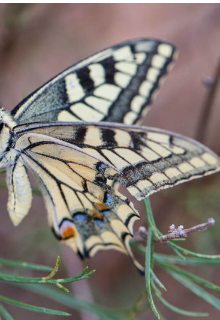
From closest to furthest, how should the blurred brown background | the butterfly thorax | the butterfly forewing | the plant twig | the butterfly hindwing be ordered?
the plant twig < the butterfly forewing < the butterfly thorax < the butterfly hindwing < the blurred brown background

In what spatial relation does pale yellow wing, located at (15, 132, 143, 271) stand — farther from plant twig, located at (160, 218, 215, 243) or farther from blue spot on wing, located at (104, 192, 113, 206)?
plant twig, located at (160, 218, 215, 243)

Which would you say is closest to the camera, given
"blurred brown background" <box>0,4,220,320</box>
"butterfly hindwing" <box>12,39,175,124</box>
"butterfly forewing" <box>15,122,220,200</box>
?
"butterfly forewing" <box>15,122,220,200</box>

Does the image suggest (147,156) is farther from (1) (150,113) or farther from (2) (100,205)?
(1) (150,113)

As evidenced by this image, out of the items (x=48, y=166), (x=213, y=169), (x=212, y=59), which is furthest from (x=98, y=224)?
(x=212, y=59)

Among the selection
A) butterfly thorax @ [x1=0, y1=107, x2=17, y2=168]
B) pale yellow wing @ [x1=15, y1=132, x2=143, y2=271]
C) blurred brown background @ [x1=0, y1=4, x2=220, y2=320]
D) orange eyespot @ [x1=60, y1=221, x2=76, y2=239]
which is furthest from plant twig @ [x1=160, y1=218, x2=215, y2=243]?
blurred brown background @ [x1=0, y1=4, x2=220, y2=320]

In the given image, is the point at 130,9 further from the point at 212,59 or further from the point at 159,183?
the point at 159,183

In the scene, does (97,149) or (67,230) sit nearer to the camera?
(97,149)

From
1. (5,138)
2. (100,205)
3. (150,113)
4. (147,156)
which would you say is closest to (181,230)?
(147,156)

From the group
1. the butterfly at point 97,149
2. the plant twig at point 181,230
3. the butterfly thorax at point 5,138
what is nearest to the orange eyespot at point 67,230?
the butterfly at point 97,149
